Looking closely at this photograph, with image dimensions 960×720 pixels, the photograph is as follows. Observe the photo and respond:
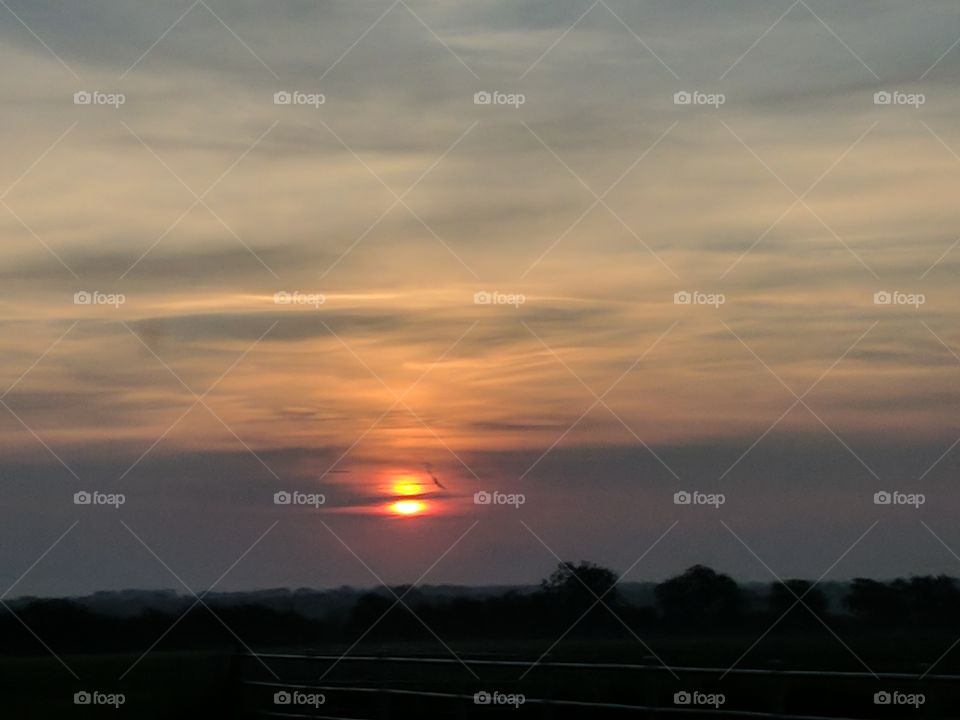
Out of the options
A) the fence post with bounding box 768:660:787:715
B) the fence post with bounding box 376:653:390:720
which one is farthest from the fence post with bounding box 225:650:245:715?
the fence post with bounding box 768:660:787:715

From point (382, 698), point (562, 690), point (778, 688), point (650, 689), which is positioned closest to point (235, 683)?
point (382, 698)

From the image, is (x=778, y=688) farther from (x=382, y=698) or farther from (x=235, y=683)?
(x=235, y=683)

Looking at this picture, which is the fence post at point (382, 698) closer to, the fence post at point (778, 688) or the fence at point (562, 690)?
the fence at point (562, 690)

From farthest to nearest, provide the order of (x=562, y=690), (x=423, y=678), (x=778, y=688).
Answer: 1. (x=423, y=678)
2. (x=562, y=690)
3. (x=778, y=688)

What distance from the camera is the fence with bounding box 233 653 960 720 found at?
1495 centimetres

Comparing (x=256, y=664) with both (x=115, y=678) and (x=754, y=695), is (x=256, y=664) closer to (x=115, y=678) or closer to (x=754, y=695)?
(x=115, y=678)

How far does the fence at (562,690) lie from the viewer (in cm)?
1495

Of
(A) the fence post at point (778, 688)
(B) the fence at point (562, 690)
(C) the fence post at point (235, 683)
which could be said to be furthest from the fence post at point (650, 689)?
(C) the fence post at point (235, 683)

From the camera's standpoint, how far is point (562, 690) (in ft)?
52.8

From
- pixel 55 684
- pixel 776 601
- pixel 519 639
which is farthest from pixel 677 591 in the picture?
pixel 55 684

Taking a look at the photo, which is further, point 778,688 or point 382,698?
point 382,698

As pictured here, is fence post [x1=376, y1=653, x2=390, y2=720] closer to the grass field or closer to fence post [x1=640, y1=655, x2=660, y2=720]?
the grass field

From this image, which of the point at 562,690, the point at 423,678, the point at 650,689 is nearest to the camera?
the point at 650,689

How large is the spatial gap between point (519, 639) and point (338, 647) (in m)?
3.10
